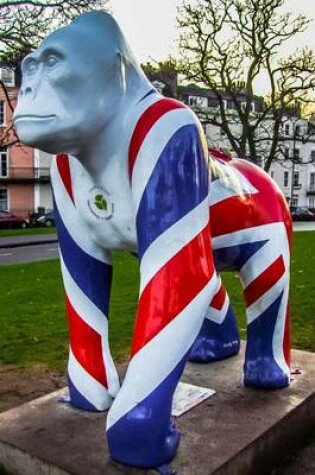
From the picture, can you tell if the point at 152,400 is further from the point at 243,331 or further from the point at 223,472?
the point at 243,331

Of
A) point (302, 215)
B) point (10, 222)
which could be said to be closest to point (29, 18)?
point (10, 222)

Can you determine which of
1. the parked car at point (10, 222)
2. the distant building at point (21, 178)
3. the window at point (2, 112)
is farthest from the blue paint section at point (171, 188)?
the window at point (2, 112)

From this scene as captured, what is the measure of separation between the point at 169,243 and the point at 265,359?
112 cm

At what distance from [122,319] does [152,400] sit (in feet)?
11.8

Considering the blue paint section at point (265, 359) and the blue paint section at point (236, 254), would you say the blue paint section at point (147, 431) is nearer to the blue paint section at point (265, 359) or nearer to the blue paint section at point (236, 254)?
the blue paint section at point (236, 254)

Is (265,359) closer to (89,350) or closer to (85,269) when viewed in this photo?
(89,350)

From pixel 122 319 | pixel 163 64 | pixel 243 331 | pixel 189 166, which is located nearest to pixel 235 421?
pixel 189 166

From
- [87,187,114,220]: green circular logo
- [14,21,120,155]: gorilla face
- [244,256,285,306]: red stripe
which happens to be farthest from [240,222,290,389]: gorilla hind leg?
[14,21,120,155]: gorilla face

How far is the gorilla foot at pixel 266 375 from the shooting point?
111 inches

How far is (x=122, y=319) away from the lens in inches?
217

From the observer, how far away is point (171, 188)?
2.02m

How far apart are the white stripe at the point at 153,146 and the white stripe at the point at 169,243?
0.54ft

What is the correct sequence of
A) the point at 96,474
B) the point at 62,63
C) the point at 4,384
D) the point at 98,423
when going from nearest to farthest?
the point at 62,63 → the point at 96,474 → the point at 98,423 → the point at 4,384

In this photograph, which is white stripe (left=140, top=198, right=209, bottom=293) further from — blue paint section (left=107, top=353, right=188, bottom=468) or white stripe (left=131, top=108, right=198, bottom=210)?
blue paint section (left=107, top=353, right=188, bottom=468)
